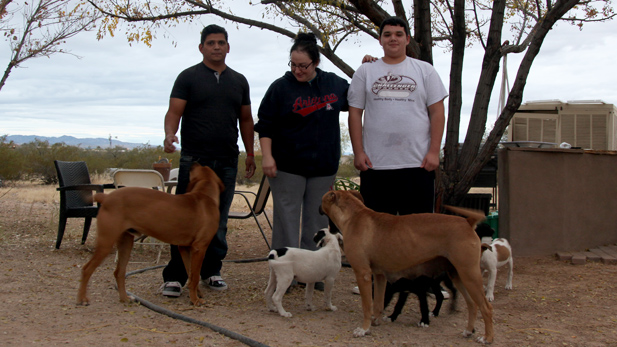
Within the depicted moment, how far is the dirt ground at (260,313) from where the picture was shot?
11.4ft

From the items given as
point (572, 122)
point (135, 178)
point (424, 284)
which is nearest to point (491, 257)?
point (424, 284)

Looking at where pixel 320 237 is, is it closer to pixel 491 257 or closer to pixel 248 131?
pixel 248 131

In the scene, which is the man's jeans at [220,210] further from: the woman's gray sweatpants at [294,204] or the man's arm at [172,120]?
the woman's gray sweatpants at [294,204]

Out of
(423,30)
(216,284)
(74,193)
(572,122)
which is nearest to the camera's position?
(216,284)

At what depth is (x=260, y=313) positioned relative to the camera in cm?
415

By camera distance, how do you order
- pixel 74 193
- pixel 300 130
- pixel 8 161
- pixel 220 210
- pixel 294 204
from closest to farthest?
1. pixel 300 130
2. pixel 294 204
3. pixel 220 210
4. pixel 74 193
5. pixel 8 161

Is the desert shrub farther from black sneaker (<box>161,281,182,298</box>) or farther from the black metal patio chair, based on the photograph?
black sneaker (<box>161,281,182,298</box>)

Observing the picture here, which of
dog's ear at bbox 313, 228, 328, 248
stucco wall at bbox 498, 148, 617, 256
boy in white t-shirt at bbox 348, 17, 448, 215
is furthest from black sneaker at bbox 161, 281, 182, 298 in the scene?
stucco wall at bbox 498, 148, 617, 256

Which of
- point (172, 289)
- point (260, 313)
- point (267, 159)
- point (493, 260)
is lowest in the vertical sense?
point (260, 313)

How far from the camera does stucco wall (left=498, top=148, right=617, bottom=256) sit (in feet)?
21.5

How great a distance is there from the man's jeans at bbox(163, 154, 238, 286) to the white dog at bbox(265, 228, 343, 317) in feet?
2.66

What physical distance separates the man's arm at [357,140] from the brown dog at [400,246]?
299 mm

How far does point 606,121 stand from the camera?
1160 cm

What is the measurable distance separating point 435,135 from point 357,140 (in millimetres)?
607
